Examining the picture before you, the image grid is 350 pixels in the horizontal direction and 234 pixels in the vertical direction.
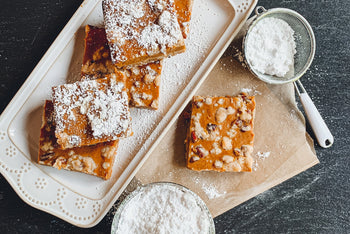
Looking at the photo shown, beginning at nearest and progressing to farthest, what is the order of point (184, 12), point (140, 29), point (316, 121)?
point (140, 29)
point (184, 12)
point (316, 121)

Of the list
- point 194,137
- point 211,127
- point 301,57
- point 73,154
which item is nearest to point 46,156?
point 73,154

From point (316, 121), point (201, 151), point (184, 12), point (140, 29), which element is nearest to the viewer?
point (140, 29)

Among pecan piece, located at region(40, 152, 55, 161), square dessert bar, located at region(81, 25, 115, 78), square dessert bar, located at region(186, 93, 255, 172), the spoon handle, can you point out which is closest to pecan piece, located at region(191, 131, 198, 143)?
square dessert bar, located at region(186, 93, 255, 172)

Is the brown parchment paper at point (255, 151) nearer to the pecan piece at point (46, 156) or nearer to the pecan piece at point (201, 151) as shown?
the pecan piece at point (201, 151)

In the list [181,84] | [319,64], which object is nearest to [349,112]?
[319,64]

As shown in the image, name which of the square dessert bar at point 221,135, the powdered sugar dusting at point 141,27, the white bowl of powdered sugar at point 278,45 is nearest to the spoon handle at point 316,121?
the white bowl of powdered sugar at point 278,45

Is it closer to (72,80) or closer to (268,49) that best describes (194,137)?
(268,49)

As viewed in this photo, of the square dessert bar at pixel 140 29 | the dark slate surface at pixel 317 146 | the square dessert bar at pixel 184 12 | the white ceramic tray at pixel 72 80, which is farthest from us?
the dark slate surface at pixel 317 146
